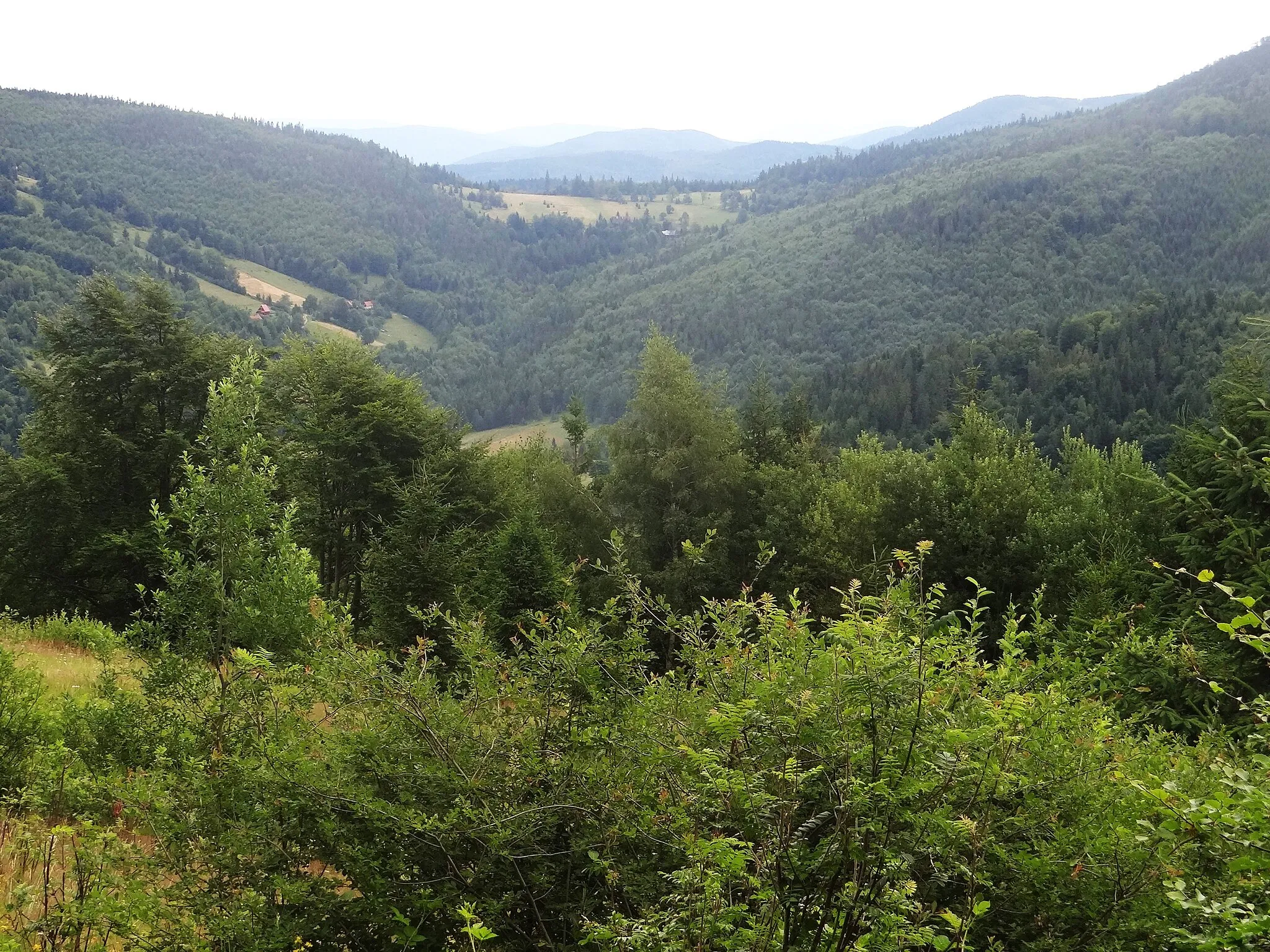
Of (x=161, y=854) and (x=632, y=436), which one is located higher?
(x=161, y=854)

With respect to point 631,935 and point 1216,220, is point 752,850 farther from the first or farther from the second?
point 1216,220

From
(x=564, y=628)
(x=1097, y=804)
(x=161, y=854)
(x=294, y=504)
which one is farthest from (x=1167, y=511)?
(x=161, y=854)

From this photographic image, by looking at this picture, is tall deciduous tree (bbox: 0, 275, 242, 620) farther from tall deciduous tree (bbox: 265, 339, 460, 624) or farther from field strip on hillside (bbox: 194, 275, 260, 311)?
field strip on hillside (bbox: 194, 275, 260, 311)

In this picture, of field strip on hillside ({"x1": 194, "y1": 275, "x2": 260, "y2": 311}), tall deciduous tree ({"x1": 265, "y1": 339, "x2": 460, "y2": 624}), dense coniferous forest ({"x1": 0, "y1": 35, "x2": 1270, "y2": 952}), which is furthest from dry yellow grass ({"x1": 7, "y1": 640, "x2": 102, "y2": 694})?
field strip on hillside ({"x1": 194, "y1": 275, "x2": 260, "y2": 311})

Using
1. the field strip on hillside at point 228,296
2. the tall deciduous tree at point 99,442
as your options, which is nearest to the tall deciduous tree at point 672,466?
the tall deciduous tree at point 99,442

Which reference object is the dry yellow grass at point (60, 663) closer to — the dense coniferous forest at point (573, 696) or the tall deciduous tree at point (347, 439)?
the dense coniferous forest at point (573, 696)

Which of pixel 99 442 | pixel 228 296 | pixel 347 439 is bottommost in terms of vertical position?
pixel 347 439

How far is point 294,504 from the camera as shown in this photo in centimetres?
1130

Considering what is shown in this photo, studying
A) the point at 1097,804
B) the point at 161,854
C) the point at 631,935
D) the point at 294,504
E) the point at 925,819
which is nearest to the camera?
the point at 631,935

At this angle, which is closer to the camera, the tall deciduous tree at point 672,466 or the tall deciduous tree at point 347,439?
the tall deciduous tree at point 347,439

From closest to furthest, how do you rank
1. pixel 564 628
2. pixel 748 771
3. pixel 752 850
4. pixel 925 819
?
pixel 752 850, pixel 925 819, pixel 748 771, pixel 564 628

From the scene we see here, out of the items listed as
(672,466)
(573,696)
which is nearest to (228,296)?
(672,466)

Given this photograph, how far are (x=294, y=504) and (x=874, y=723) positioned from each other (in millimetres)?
9370

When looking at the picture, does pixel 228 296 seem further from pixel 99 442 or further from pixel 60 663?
pixel 60 663
